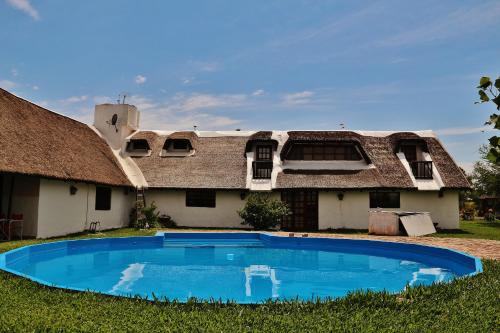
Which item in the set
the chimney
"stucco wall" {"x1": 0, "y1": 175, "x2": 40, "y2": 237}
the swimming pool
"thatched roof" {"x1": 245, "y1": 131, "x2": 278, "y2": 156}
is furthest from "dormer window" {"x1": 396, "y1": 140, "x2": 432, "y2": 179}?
"stucco wall" {"x1": 0, "y1": 175, "x2": 40, "y2": 237}

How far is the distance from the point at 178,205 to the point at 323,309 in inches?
715

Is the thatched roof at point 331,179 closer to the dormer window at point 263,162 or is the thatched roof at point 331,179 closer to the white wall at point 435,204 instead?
the dormer window at point 263,162

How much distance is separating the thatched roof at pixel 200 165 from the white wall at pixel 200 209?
2.68ft

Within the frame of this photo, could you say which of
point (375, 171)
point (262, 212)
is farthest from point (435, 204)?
point (262, 212)

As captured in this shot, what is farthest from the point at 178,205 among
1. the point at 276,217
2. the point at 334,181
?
the point at 334,181

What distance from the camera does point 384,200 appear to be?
22.5 metres

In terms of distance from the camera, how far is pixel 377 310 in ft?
18.8

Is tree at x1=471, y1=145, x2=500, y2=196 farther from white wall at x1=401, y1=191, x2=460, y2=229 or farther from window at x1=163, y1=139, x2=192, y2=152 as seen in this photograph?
window at x1=163, y1=139, x2=192, y2=152

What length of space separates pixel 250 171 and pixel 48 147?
1062 centimetres

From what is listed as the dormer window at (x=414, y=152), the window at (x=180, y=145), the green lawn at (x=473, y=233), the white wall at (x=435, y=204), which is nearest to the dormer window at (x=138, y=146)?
the window at (x=180, y=145)

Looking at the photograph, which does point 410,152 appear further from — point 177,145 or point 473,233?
point 177,145

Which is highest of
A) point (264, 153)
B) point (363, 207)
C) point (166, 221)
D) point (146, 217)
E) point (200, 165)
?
point (264, 153)

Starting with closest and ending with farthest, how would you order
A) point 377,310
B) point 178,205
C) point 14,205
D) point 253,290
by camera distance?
point 377,310 < point 253,290 < point 14,205 < point 178,205

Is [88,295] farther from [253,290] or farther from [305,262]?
[305,262]
